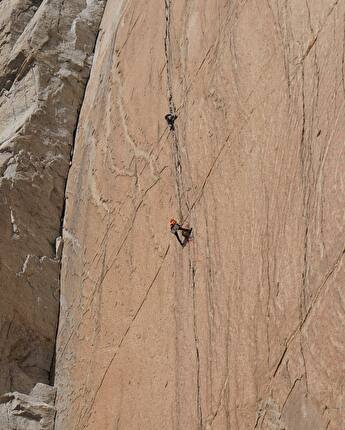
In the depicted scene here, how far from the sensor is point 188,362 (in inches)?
161

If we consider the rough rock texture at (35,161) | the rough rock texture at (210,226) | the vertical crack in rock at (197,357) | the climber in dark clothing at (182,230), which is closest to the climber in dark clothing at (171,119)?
the rough rock texture at (210,226)

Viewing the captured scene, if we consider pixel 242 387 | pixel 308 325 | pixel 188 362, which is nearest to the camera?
pixel 308 325

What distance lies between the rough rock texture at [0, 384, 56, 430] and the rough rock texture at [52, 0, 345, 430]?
0.06 metres

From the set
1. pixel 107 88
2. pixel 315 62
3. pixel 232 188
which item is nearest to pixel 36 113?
pixel 107 88

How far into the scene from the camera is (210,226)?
13.8 feet

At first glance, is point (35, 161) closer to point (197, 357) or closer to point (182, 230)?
point (182, 230)

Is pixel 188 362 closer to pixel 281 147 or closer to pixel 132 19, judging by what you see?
pixel 281 147

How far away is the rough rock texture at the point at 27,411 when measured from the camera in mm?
4863

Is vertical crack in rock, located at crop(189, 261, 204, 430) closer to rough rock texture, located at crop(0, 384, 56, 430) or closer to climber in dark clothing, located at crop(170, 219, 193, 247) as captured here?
climber in dark clothing, located at crop(170, 219, 193, 247)

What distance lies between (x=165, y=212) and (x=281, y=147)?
2.96ft

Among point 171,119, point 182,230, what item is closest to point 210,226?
point 182,230

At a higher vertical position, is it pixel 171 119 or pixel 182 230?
pixel 171 119

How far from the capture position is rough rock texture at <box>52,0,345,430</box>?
3.53 metres

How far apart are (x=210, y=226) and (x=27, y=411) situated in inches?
53.3
